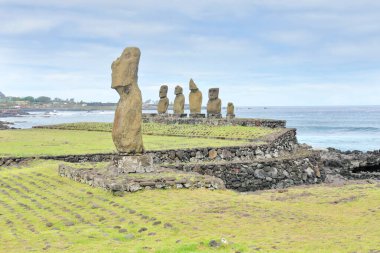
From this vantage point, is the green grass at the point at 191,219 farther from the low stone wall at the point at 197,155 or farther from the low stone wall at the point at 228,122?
the low stone wall at the point at 228,122

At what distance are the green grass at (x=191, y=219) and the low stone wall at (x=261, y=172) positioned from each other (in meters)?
7.75

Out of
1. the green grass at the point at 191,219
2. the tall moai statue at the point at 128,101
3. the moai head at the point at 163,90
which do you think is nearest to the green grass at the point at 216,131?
the moai head at the point at 163,90

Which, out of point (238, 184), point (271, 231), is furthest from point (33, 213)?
point (238, 184)

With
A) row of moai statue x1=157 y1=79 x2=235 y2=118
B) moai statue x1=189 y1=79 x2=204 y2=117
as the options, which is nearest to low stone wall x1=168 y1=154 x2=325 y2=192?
row of moai statue x1=157 y1=79 x2=235 y2=118

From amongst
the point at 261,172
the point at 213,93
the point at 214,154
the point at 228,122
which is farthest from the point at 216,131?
the point at 261,172

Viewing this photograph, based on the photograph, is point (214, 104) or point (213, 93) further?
point (214, 104)

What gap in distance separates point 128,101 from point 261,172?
10.3 meters

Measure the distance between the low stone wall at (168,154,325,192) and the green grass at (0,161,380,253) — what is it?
25.4 feet

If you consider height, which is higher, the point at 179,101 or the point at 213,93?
the point at 213,93

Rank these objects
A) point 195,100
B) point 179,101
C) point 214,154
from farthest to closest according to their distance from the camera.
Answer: point 179,101 → point 195,100 → point 214,154

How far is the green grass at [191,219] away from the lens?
32.1ft

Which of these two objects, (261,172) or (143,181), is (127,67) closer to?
(143,181)

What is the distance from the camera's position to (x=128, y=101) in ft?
58.6

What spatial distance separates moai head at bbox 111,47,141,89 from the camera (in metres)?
17.6
